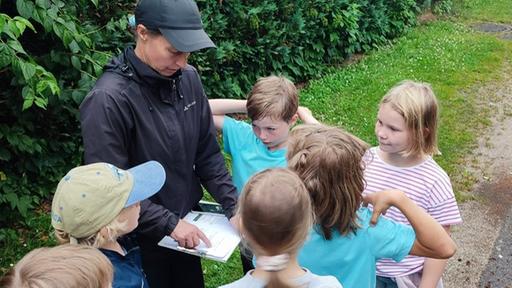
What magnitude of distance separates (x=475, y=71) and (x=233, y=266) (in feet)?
19.2

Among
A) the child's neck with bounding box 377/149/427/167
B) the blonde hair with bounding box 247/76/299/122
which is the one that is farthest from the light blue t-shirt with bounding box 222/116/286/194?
the child's neck with bounding box 377/149/427/167

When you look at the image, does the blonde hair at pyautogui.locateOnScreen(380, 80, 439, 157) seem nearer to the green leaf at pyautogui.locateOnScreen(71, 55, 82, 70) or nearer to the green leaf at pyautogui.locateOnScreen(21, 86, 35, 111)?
the green leaf at pyautogui.locateOnScreen(21, 86, 35, 111)

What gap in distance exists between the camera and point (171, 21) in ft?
7.47

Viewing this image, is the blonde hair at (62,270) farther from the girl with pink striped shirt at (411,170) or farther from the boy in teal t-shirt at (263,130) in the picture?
the girl with pink striped shirt at (411,170)

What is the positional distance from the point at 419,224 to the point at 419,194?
21.6 inches

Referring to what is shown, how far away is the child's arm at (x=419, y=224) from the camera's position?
208cm

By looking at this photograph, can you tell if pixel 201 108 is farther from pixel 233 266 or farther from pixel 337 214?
pixel 233 266

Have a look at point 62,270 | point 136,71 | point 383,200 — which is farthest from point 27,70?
point 383,200

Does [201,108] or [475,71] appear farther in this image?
[475,71]

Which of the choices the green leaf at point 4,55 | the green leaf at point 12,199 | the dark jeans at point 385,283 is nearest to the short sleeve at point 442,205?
the dark jeans at point 385,283

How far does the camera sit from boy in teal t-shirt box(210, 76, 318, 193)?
277 centimetres

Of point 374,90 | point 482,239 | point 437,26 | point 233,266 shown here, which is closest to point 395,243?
point 233,266

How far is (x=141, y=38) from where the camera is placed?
7.72 feet

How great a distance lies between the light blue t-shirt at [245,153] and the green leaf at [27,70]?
3.56 feet
